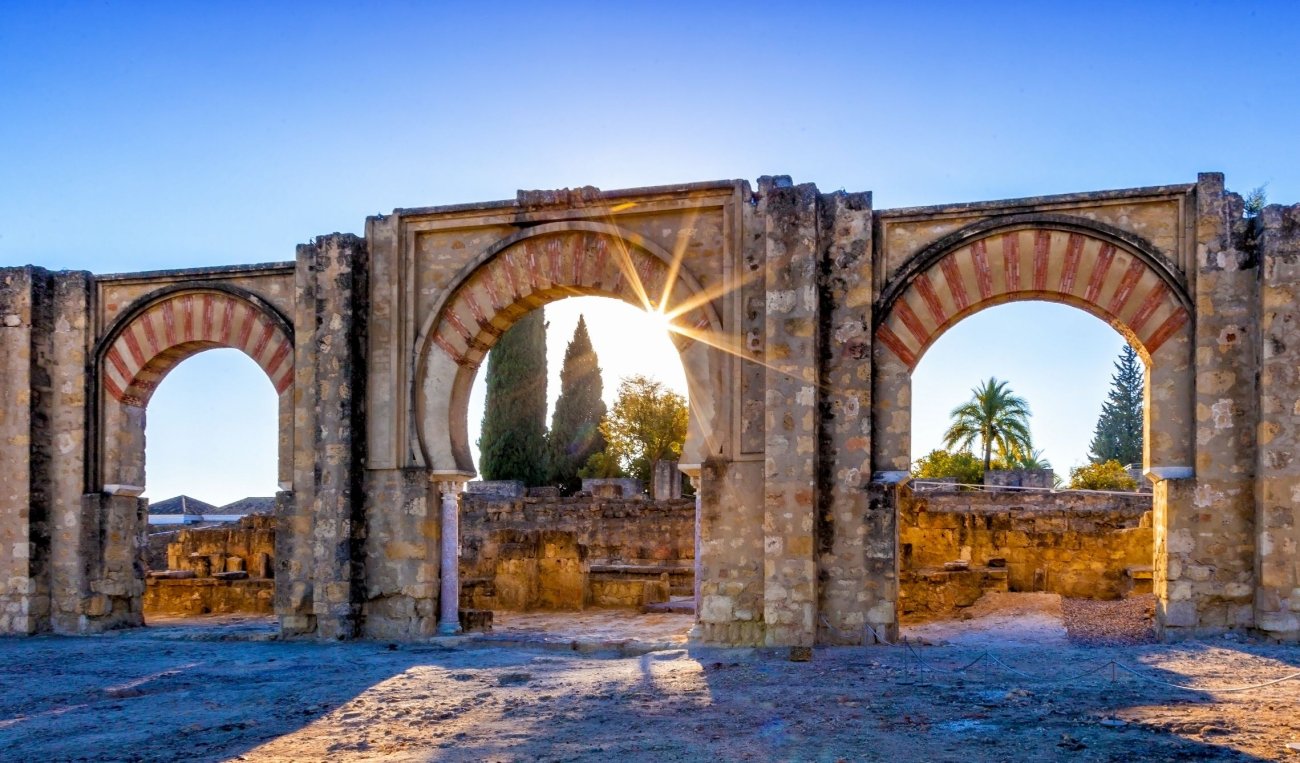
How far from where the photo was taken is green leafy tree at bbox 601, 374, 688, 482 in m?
28.1

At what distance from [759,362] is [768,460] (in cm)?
74

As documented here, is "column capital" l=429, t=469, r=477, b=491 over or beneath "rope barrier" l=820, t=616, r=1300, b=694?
over

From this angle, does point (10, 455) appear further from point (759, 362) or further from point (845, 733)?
point (845, 733)

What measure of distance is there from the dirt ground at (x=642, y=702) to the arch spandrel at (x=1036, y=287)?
213cm

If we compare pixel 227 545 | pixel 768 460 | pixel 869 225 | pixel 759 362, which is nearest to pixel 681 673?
pixel 768 460

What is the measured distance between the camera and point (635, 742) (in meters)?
4.59

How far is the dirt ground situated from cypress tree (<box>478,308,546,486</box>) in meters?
17.1

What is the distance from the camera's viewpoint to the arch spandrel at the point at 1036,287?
7.21 m

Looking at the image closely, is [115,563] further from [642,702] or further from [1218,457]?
[1218,457]

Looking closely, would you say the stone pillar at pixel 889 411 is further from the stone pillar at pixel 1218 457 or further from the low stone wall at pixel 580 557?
the low stone wall at pixel 580 557

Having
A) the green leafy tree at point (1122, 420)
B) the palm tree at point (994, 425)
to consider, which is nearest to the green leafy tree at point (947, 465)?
the palm tree at point (994, 425)

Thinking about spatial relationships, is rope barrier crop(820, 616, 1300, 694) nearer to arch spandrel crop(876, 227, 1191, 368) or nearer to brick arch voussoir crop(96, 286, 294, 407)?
arch spandrel crop(876, 227, 1191, 368)

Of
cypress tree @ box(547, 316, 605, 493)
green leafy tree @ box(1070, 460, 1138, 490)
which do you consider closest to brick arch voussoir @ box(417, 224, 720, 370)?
→ green leafy tree @ box(1070, 460, 1138, 490)

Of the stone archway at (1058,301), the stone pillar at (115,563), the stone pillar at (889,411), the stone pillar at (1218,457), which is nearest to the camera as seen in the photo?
the stone pillar at (1218,457)
